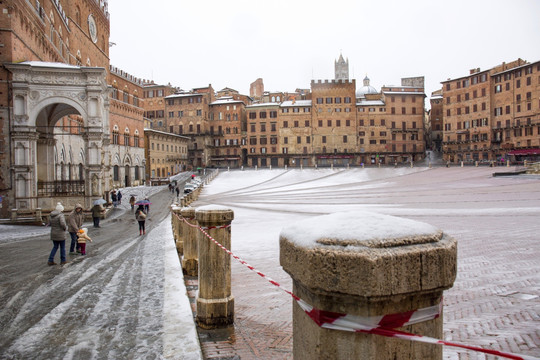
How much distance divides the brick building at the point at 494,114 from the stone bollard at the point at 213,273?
201ft

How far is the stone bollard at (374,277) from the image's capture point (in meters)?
1.51

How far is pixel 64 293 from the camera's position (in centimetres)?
690

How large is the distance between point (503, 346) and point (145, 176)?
5496 cm

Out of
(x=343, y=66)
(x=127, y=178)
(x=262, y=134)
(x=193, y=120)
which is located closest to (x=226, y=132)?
(x=193, y=120)

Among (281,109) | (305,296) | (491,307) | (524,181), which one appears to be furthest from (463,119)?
(305,296)

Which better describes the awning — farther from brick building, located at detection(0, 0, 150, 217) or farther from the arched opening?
brick building, located at detection(0, 0, 150, 217)

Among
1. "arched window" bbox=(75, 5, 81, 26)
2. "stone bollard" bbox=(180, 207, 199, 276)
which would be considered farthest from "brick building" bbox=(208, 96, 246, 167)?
"stone bollard" bbox=(180, 207, 199, 276)

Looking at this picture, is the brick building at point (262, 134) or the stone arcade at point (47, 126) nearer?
the stone arcade at point (47, 126)

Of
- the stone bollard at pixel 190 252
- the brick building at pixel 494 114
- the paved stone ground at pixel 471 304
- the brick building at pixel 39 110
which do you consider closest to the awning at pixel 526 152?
the brick building at pixel 494 114

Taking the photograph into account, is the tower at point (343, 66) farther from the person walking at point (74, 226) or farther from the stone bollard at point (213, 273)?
the stone bollard at point (213, 273)

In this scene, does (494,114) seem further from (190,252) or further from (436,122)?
(190,252)

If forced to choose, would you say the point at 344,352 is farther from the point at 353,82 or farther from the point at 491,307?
the point at 353,82

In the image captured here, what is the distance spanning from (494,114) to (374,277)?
7107cm

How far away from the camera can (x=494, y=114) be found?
61.8 m
